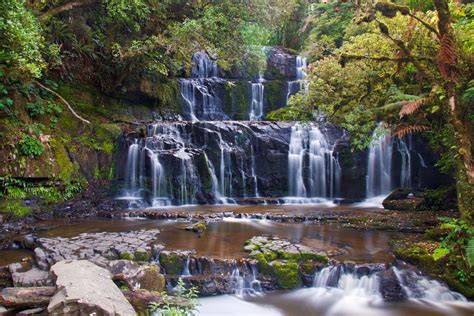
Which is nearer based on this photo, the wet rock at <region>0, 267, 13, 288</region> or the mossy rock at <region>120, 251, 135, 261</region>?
the wet rock at <region>0, 267, 13, 288</region>

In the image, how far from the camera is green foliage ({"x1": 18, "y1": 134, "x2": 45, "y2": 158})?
36.6 feet

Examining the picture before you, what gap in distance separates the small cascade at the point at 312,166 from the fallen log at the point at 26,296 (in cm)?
1089

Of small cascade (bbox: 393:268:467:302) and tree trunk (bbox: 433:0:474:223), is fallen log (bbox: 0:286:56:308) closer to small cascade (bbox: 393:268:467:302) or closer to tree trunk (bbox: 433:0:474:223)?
small cascade (bbox: 393:268:467:302)

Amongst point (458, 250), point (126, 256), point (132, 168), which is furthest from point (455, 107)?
point (132, 168)

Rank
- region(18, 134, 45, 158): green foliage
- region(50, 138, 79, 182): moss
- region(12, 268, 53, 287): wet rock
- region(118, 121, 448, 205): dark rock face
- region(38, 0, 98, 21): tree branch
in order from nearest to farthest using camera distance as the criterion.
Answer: region(12, 268, 53, 287): wet rock, region(18, 134, 45, 158): green foliage, region(38, 0, 98, 21): tree branch, region(50, 138, 79, 182): moss, region(118, 121, 448, 205): dark rock face

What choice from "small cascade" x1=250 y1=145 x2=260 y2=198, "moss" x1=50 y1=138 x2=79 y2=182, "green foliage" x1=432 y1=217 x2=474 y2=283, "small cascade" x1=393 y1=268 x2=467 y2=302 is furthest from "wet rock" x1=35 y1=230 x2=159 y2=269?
"small cascade" x1=250 y1=145 x2=260 y2=198

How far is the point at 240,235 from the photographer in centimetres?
918

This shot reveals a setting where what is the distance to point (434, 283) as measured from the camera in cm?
690

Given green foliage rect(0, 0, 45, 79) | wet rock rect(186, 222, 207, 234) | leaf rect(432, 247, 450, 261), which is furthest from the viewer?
wet rock rect(186, 222, 207, 234)

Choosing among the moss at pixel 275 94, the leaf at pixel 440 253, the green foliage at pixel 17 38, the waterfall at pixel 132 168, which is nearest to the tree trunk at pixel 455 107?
the leaf at pixel 440 253

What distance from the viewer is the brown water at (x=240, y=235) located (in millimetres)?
7922

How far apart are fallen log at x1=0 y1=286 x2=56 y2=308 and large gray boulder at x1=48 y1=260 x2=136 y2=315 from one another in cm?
23

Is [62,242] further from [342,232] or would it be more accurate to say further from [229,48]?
[229,48]

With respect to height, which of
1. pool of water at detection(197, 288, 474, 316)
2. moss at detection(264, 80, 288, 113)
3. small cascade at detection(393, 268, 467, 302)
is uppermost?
moss at detection(264, 80, 288, 113)
